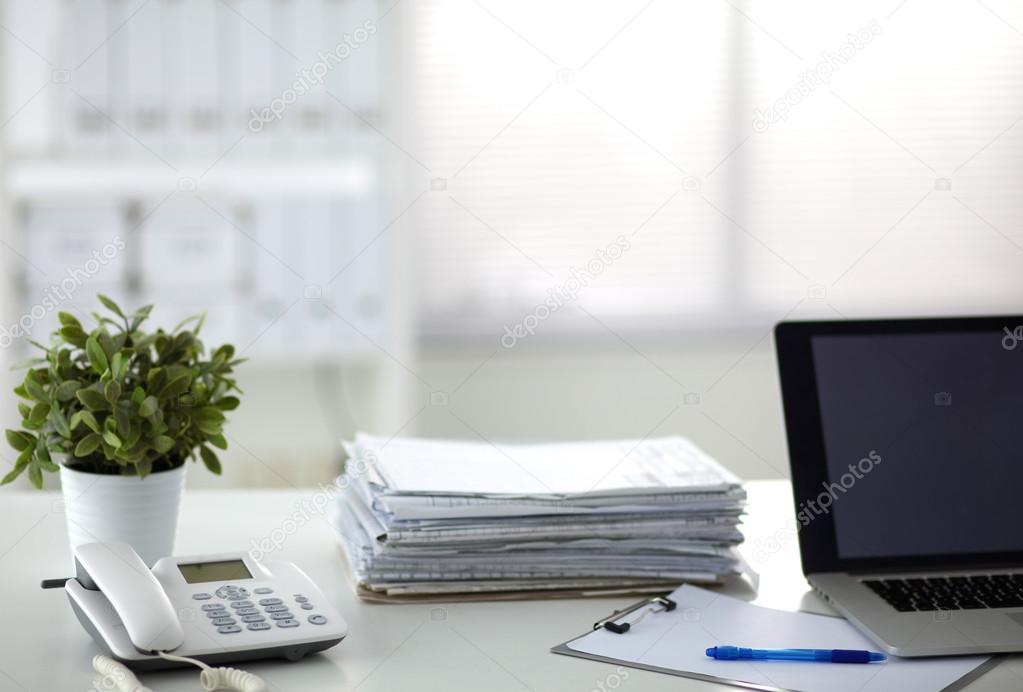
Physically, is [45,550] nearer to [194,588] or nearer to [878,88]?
[194,588]

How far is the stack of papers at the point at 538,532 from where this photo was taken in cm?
106

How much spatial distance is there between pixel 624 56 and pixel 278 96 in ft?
3.35

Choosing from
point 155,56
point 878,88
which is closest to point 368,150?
point 155,56

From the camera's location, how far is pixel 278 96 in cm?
261

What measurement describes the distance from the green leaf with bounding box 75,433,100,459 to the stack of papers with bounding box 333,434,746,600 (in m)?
0.26

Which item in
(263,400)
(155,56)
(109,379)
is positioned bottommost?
(263,400)

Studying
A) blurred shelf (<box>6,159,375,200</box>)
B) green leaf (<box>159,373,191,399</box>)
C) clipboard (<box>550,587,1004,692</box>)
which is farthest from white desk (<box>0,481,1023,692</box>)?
blurred shelf (<box>6,159,375,200</box>)

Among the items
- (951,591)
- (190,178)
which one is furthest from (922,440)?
(190,178)

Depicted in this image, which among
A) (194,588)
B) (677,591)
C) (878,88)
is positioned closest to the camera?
(194,588)

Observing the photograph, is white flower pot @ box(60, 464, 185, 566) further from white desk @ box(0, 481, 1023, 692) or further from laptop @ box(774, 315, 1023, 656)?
laptop @ box(774, 315, 1023, 656)

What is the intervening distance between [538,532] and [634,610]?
120 mm

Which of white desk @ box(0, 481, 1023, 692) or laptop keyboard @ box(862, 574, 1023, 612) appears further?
laptop keyboard @ box(862, 574, 1023, 612)

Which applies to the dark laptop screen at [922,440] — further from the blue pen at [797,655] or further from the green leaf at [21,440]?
the green leaf at [21,440]

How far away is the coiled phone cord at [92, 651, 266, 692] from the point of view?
0.81 metres
